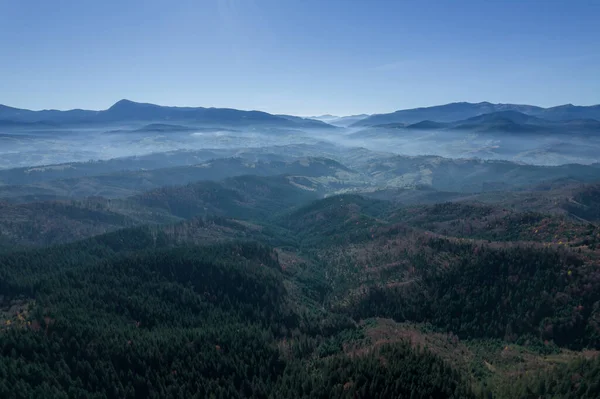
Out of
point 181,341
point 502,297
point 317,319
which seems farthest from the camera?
point 317,319

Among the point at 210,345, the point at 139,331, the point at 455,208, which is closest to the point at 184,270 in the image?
the point at 139,331

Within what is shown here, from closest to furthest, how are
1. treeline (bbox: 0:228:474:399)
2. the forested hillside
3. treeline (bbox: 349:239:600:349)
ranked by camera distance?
treeline (bbox: 0:228:474:399) → the forested hillside → treeline (bbox: 349:239:600:349)

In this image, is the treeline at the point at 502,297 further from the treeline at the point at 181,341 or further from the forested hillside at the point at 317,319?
the treeline at the point at 181,341

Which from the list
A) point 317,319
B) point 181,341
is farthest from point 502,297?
point 181,341

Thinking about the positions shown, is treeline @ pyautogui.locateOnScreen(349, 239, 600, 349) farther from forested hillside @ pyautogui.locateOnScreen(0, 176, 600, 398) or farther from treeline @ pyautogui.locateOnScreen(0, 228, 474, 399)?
treeline @ pyautogui.locateOnScreen(0, 228, 474, 399)

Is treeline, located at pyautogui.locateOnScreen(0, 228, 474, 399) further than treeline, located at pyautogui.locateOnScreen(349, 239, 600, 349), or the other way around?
treeline, located at pyautogui.locateOnScreen(349, 239, 600, 349)

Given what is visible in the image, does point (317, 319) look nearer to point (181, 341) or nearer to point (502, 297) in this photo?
point (181, 341)

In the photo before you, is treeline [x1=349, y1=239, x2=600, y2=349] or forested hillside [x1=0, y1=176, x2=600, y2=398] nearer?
forested hillside [x1=0, y1=176, x2=600, y2=398]

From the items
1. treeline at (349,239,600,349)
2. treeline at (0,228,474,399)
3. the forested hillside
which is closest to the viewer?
treeline at (0,228,474,399)

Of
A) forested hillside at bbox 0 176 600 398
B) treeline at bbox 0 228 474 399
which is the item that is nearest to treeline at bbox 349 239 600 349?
forested hillside at bbox 0 176 600 398

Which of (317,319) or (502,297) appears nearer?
(502,297)

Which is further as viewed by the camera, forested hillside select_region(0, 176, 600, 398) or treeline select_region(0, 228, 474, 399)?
forested hillside select_region(0, 176, 600, 398)
